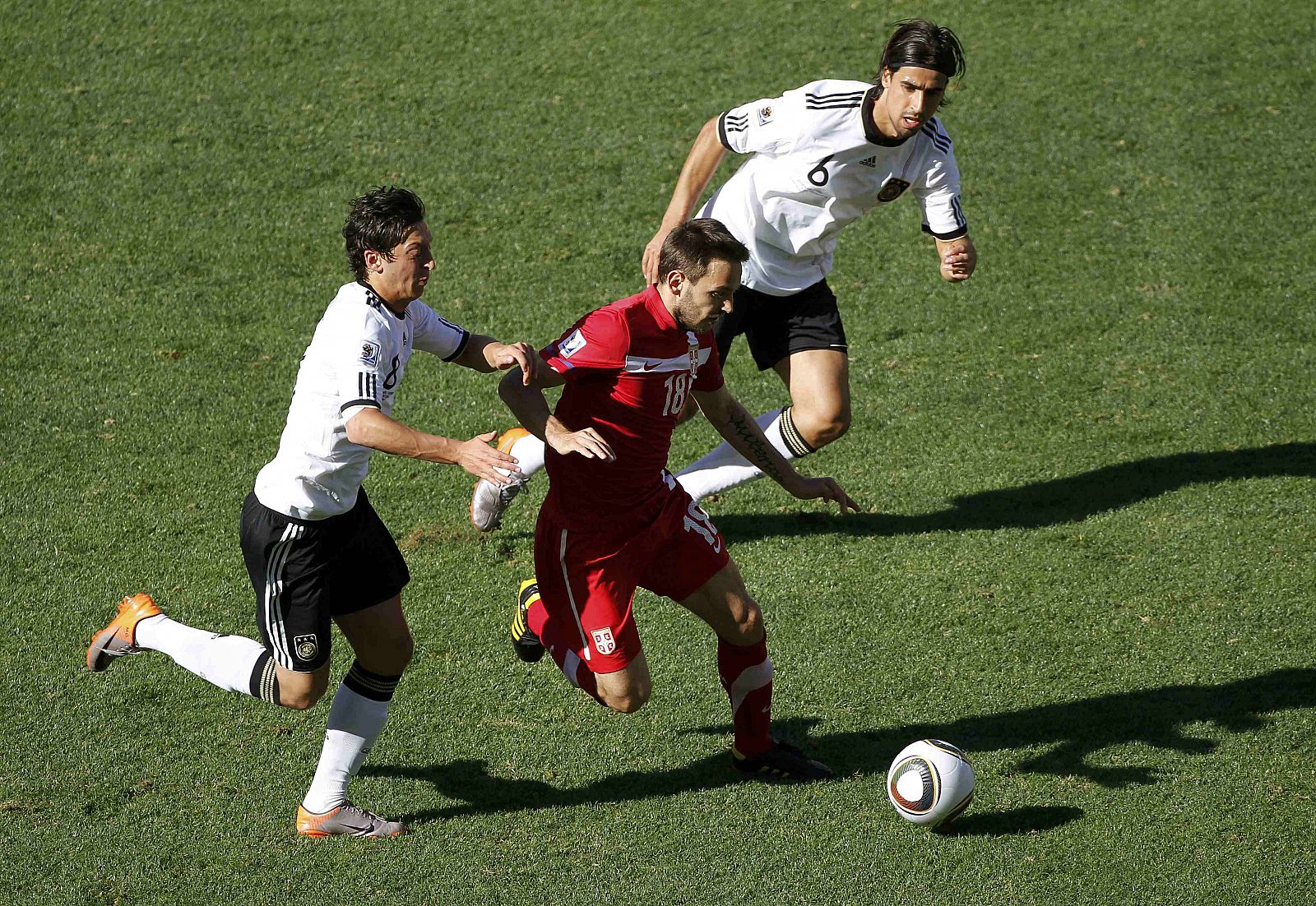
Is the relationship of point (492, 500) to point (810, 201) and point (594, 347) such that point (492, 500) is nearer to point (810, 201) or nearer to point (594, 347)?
point (810, 201)

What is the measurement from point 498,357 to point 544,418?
379 millimetres

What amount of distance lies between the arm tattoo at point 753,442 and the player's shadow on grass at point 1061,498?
5.64 feet

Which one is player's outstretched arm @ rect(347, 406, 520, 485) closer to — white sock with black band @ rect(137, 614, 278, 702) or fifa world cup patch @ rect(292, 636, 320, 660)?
fifa world cup patch @ rect(292, 636, 320, 660)

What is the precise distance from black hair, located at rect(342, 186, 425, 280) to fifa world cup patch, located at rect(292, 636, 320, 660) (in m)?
1.32

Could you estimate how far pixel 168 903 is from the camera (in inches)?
177

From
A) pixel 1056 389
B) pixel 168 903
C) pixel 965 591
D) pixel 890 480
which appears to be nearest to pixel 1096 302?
pixel 1056 389

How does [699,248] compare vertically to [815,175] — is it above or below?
below

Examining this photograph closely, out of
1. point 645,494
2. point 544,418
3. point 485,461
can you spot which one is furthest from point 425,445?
point 645,494

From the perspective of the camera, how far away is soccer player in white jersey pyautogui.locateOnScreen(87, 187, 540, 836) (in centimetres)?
438

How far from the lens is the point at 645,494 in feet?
16.0

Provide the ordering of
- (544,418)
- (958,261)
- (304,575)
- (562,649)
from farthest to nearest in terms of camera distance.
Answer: (958,261) < (562,649) < (304,575) < (544,418)

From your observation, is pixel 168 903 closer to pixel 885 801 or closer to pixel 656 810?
pixel 656 810

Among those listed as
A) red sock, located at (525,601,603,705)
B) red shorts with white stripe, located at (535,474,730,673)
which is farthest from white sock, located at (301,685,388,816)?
red shorts with white stripe, located at (535,474,730,673)

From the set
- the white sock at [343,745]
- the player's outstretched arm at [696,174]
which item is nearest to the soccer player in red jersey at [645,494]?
the white sock at [343,745]
